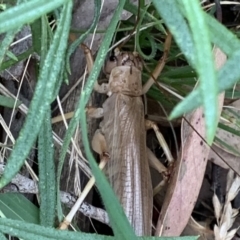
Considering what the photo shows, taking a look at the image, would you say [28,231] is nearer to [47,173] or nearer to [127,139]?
[47,173]

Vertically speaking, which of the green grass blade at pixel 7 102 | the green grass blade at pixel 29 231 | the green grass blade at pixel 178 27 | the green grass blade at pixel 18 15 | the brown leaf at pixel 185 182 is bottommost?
the brown leaf at pixel 185 182

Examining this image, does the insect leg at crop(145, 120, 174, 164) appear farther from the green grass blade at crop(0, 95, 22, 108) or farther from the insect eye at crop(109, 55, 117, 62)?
the green grass blade at crop(0, 95, 22, 108)

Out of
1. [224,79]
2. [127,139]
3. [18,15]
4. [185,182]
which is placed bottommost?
[185,182]

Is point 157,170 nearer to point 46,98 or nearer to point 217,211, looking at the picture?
point 217,211

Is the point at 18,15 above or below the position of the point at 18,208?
above

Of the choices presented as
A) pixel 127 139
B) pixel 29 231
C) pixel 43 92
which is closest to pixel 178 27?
pixel 43 92

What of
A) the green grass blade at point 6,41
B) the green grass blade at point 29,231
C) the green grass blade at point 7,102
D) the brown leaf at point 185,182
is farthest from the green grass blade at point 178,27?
the brown leaf at point 185,182

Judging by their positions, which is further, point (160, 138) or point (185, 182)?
point (160, 138)

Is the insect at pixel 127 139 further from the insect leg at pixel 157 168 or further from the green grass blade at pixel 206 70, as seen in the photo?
the green grass blade at pixel 206 70
